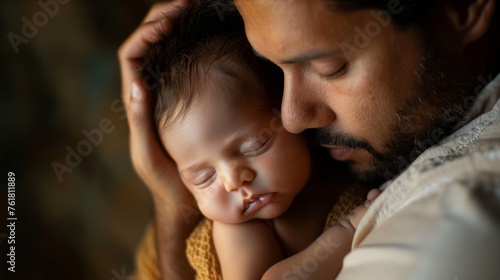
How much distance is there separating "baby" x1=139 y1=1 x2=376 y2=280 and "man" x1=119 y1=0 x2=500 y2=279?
93 millimetres

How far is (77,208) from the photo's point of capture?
1558 mm

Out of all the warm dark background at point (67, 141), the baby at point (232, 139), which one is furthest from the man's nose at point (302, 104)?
the warm dark background at point (67, 141)

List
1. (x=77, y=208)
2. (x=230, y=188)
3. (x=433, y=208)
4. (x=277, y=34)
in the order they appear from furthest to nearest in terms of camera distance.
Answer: (x=77, y=208)
(x=230, y=188)
(x=277, y=34)
(x=433, y=208)

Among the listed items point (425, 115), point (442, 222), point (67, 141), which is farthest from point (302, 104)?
point (67, 141)

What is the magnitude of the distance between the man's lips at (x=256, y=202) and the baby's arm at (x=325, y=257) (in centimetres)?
11

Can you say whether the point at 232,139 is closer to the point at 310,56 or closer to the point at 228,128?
the point at 228,128

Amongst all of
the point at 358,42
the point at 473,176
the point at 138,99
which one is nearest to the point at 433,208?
the point at 473,176

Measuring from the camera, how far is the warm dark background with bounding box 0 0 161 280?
1.45m

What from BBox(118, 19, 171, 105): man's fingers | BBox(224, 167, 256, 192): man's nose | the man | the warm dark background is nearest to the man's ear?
the man

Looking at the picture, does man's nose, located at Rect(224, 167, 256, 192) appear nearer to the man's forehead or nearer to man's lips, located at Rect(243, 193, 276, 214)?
man's lips, located at Rect(243, 193, 276, 214)

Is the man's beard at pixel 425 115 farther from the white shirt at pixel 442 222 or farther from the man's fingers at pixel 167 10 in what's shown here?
the man's fingers at pixel 167 10

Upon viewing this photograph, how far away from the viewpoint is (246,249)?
1.09 m

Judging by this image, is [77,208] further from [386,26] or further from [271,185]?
[386,26]

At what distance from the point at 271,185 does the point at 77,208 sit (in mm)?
690
